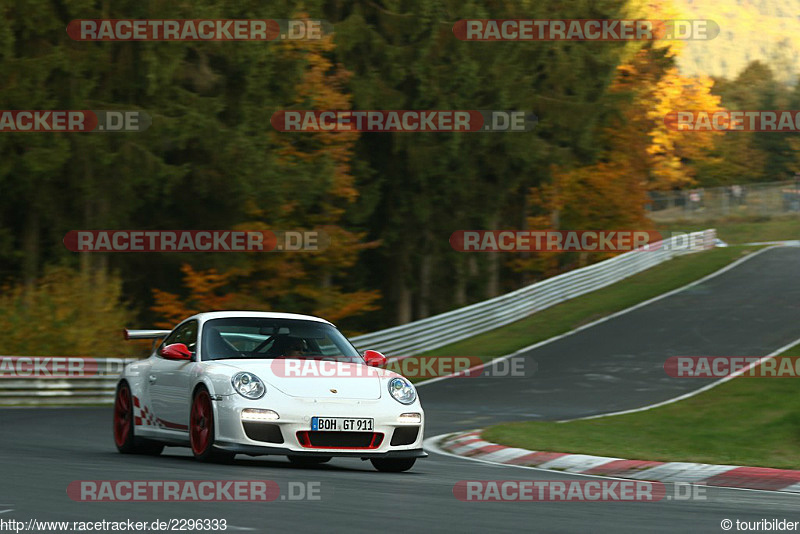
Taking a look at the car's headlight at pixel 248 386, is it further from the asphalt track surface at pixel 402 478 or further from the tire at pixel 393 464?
the tire at pixel 393 464

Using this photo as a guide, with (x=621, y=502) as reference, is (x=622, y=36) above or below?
above

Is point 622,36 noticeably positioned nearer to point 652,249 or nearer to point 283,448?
point 652,249

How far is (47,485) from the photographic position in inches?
351

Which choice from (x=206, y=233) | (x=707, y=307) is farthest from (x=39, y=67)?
(x=707, y=307)

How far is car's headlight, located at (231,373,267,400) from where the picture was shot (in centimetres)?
1091

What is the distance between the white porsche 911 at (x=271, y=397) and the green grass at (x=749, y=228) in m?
61.1

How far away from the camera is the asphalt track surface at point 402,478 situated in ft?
24.9

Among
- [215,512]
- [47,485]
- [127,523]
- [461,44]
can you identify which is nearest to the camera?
[127,523]

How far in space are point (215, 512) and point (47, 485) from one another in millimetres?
1755

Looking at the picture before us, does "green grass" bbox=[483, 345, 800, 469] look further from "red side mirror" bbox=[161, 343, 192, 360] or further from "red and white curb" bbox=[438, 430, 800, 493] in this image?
"red side mirror" bbox=[161, 343, 192, 360]

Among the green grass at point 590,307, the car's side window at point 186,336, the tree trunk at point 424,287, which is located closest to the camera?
the car's side window at point 186,336

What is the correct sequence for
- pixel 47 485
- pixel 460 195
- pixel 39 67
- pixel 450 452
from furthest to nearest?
pixel 460 195, pixel 39 67, pixel 450 452, pixel 47 485

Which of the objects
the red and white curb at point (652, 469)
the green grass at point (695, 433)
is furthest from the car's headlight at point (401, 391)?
the green grass at point (695, 433)

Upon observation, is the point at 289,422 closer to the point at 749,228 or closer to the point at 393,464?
the point at 393,464
